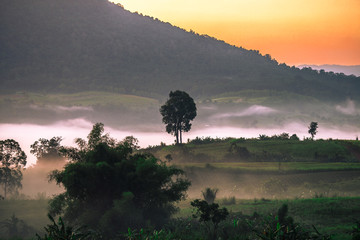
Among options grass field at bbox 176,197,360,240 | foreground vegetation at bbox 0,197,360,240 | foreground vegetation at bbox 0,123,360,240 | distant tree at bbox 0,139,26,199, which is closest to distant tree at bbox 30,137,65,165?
distant tree at bbox 0,139,26,199

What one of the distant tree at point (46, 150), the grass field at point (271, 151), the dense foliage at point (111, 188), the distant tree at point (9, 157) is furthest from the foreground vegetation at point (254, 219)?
the distant tree at point (46, 150)

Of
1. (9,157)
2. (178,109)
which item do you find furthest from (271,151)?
(9,157)

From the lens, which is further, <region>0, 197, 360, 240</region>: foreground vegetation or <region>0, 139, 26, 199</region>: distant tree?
<region>0, 139, 26, 199</region>: distant tree

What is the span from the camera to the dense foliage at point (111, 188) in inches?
1560

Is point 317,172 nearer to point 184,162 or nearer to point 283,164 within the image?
point 283,164

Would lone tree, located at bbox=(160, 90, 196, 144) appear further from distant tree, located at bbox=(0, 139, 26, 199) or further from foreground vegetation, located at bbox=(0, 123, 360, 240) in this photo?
distant tree, located at bbox=(0, 139, 26, 199)

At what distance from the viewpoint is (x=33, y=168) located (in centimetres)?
9088

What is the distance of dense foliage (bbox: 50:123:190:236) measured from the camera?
39.6 meters

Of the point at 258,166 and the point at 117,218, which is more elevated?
the point at 258,166

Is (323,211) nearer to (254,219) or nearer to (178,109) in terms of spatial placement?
(254,219)

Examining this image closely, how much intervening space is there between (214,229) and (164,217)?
23.7 ft

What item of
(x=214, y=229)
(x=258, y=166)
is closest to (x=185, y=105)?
(x=258, y=166)

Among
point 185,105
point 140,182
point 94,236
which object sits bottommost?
point 94,236

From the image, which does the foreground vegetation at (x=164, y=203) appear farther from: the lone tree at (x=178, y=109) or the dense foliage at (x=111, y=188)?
the lone tree at (x=178, y=109)
